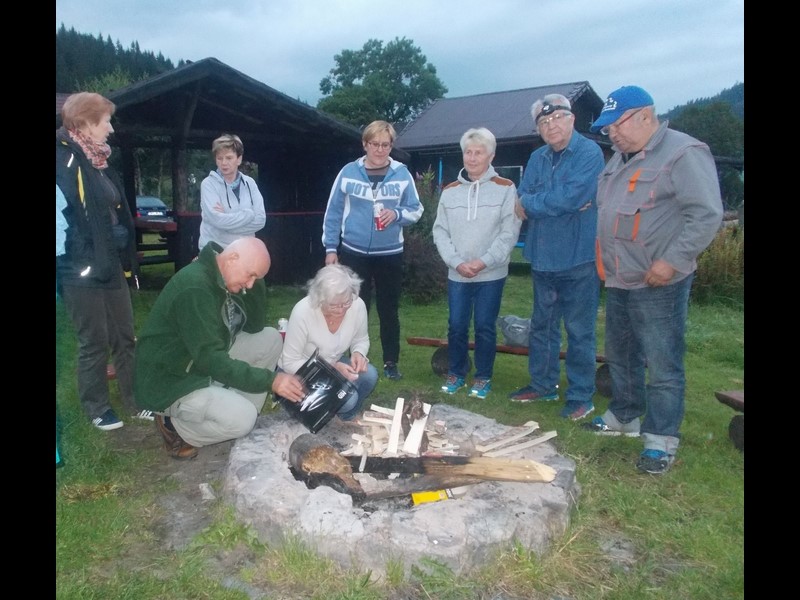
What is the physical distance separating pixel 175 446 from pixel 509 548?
2130 millimetres

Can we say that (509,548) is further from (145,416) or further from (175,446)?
(145,416)

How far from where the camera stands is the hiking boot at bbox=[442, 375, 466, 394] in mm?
4941

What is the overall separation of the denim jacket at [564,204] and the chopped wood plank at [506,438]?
1.18 meters

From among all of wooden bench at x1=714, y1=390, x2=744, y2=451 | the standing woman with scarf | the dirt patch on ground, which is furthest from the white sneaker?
wooden bench at x1=714, y1=390, x2=744, y2=451

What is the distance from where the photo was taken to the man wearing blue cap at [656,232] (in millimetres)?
3367

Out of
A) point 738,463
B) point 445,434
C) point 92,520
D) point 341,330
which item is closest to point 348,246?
point 341,330

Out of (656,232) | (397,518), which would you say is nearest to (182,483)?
(397,518)

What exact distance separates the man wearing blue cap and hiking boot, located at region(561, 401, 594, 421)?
610mm

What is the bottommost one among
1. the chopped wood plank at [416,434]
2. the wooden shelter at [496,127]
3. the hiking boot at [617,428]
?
the hiking boot at [617,428]

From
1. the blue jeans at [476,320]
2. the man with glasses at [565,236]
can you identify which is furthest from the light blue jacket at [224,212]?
the man with glasses at [565,236]

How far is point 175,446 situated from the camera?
12.5 ft

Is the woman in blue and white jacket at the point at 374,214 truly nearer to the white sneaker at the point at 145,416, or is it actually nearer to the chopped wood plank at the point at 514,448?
the white sneaker at the point at 145,416

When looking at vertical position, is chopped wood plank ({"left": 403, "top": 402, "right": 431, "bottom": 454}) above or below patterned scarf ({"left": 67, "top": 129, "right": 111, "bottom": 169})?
below

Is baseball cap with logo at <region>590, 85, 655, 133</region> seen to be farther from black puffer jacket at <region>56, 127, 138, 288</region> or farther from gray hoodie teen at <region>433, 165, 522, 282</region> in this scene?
black puffer jacket at <region>56, 127, 138, 288</region>
